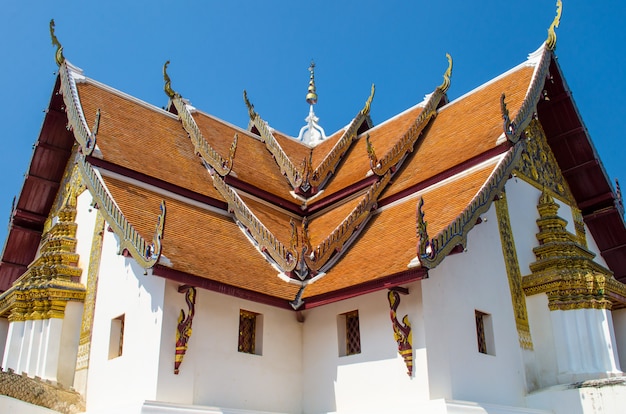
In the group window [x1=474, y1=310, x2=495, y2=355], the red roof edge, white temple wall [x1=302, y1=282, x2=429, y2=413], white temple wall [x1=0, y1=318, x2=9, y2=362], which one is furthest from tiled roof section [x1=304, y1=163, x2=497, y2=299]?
the red roof edge

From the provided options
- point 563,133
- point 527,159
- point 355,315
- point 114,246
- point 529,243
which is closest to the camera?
point 355,315

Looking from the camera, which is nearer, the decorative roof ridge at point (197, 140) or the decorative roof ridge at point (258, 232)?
the decorative roof ridge at point (258, 232)

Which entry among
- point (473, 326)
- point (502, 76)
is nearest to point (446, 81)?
point (502, 76)

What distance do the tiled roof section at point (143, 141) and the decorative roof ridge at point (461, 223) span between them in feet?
14.4

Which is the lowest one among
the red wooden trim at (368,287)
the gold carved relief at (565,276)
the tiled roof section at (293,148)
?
the red wooden trim at (368,287)

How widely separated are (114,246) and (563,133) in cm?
801

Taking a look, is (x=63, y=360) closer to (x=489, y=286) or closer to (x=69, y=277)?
(x=69, y=277)

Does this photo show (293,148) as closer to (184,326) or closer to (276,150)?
(276,150)

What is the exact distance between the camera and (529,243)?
1084cm

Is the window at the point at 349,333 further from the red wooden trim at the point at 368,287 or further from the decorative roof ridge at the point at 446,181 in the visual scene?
the decorative roof ridge at the point at 446,181

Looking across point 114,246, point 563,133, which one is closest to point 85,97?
point 114,246

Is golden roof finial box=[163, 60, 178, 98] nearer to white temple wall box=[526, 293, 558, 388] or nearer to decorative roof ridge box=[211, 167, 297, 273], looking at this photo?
decorative roof ridge box=[211, 167, 297, 273]

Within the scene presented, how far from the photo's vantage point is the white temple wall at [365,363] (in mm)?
8234

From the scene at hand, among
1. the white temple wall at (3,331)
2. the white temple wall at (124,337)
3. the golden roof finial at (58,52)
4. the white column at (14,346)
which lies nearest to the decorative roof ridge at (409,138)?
the white temple wall at (124,337)
